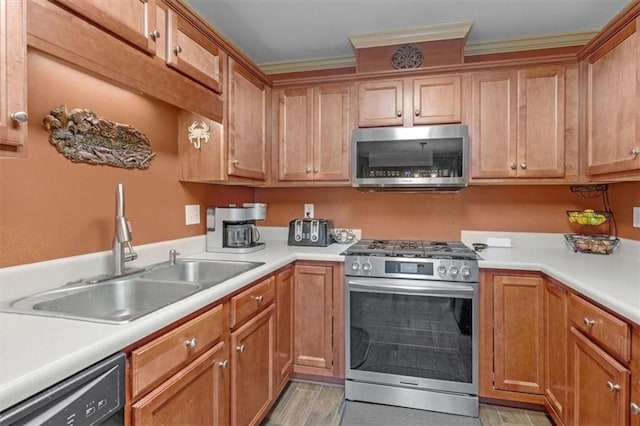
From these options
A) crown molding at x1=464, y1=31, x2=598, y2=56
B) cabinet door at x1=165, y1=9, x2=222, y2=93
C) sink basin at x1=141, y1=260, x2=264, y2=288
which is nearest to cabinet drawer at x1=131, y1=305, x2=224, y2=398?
sink basin at x1=141, y1=260, x2=264, y2=288

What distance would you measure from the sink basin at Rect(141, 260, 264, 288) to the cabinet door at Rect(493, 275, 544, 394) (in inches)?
55.4

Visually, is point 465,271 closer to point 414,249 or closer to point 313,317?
point 414,249

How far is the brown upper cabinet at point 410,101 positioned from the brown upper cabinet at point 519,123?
0.14 meters

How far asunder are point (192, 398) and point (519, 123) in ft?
7.73

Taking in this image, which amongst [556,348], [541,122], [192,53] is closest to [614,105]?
[541,122]

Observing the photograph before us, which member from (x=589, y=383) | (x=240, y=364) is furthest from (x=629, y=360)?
(x=240, y=364)

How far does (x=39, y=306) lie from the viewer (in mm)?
1146

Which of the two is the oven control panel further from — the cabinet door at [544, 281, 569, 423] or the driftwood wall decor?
the driftwood wall decor

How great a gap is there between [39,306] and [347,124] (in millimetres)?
2002

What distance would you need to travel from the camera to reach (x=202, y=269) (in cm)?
193

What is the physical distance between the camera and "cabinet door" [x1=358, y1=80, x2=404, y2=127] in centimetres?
239

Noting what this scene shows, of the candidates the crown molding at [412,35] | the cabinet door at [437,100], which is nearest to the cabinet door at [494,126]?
the cabinet door at [437,100]

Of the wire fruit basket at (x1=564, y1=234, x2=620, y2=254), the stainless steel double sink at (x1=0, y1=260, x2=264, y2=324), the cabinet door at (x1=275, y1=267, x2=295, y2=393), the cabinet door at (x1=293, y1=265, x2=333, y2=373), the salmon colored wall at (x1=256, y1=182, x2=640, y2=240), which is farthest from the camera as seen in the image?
the salmon colored wall at (x1=256, y1=182, x2=640, y2=240)

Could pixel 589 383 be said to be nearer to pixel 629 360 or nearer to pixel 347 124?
pixel 629 360
